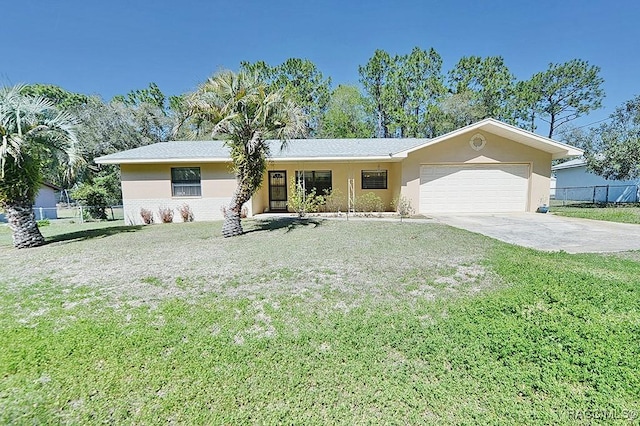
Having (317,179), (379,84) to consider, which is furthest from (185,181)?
(379,84)

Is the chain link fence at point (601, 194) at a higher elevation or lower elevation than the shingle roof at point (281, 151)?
lower

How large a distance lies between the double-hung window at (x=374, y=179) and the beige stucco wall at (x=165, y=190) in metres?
6.44

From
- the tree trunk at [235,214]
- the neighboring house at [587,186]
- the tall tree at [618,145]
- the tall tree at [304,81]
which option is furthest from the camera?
the tall tree at [304,81]

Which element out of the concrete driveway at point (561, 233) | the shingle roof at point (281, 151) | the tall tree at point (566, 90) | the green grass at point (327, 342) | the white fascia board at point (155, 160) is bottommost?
the green grass at point (327, 342)

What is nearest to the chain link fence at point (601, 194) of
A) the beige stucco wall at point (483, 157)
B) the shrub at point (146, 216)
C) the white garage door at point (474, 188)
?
the beige stucco wall at point (483, 157)

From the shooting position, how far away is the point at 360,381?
247 centimetres

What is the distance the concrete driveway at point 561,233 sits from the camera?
6643mm

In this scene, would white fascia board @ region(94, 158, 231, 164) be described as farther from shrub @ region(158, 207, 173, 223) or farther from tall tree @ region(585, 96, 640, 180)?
tall tree @ region(585, 96, 640, 180)

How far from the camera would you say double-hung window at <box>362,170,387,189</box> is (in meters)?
14.5

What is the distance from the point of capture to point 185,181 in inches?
513

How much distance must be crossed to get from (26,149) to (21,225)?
211 centimetres

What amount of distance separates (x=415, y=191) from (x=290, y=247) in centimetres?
808

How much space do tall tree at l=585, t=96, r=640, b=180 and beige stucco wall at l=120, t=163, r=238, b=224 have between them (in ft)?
68.2

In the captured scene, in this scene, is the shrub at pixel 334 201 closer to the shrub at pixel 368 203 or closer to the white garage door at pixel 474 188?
the shrub at pixel 368 203
